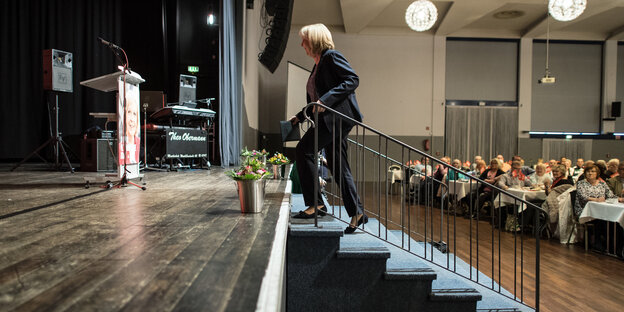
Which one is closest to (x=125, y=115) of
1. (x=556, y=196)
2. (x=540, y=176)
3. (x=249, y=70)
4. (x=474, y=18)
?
(x=556, y=196)

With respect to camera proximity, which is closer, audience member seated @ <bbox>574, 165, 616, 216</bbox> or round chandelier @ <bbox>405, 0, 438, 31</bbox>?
audience member seated @ <bbox>574, 165, 616, 216</bbox>

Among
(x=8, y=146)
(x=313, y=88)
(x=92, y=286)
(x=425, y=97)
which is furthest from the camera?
(x=425, y=97)

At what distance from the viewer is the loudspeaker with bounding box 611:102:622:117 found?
1214 cm

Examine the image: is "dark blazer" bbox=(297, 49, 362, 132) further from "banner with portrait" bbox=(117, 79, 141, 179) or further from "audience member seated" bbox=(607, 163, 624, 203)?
"audience member seated" bbox=(607, 163, 624, 203)

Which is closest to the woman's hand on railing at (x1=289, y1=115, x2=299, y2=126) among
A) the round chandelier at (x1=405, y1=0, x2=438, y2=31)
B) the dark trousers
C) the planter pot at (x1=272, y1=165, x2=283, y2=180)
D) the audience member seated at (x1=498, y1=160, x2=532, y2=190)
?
the dark trousers

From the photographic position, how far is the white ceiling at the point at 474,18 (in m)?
10.1

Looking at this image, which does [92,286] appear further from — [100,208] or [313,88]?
[313,88]

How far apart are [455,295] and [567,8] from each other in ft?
22.6

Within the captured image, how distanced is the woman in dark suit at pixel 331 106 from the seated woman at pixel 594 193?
11.9 feet

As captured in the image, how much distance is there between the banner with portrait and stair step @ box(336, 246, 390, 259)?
2.04 metres

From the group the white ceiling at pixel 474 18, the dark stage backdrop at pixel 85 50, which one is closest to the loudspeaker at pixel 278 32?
the dark stage backdrop at pixel 85 50

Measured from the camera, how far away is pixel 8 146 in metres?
7.10

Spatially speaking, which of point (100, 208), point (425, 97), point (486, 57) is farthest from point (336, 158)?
point (486, 57)

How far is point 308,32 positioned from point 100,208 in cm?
174
